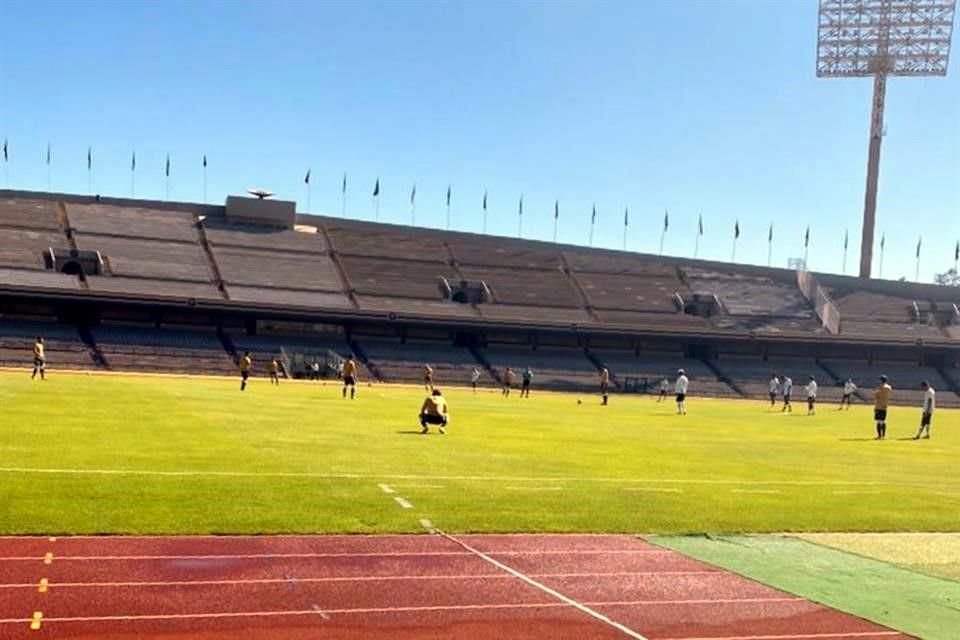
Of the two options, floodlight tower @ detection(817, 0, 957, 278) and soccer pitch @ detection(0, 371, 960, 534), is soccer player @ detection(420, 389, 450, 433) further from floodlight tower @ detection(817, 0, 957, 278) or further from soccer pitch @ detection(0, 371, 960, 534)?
floodlight tower @ detection(817, 0, 957, 278)

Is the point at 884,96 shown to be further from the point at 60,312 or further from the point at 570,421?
the point at 60,312

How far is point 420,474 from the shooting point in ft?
55.2

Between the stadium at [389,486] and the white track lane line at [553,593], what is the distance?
3cm

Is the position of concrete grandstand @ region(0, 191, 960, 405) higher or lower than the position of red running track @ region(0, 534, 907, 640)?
higher

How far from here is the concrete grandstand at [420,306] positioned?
59.1m

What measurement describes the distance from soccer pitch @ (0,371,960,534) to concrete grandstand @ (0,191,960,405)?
29069 mm

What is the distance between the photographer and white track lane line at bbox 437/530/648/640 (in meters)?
8.79

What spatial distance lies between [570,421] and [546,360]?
35.2 meters

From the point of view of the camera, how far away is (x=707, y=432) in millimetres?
30344

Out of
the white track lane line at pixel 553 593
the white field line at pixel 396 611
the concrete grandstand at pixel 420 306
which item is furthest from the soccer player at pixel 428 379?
the white field line at pixel 396 611

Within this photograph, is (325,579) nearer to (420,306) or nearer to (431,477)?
(431,477)

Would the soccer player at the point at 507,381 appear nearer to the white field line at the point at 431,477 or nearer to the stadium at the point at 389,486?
the stadium at the point at 389,486

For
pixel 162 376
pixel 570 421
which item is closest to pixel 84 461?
pixel 570 421

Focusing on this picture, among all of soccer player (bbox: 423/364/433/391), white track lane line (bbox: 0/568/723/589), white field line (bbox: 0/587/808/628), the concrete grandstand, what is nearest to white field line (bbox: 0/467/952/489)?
white track lane line (bbox: 0/568/723/589)
